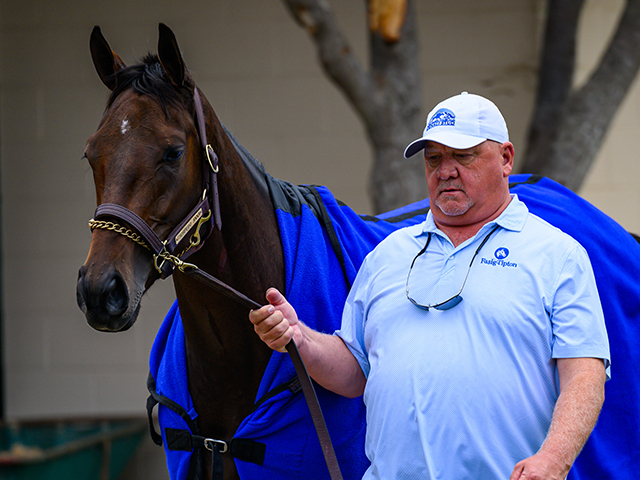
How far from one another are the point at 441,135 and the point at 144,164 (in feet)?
2.13

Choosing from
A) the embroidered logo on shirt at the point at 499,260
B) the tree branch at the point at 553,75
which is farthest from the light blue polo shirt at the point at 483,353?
the tree branch at the point at 553,75

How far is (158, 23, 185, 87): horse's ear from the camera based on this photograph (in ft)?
5.10

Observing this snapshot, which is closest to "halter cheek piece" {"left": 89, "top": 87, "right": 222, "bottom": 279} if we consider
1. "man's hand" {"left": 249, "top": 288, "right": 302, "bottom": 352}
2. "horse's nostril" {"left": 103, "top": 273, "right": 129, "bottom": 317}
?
"horse's nostril" {"left": 103, "top": 273, "right": 129, "bottom": 317}

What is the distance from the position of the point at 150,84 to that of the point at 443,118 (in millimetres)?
673

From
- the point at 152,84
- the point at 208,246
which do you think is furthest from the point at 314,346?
the point at 152,84

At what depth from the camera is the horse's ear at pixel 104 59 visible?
1706 millimetres

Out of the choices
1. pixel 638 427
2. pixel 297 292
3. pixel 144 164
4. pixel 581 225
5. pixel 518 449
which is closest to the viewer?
pixel 518 449

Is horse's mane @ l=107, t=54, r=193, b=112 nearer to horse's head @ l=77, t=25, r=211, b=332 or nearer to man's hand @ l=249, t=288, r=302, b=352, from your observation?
horse's head @ l=77, t=25, r=211, b=332

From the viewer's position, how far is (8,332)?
4.54 metres

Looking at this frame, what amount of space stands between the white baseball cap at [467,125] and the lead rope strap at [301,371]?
21.7 inches

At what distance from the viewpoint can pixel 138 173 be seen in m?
1.46

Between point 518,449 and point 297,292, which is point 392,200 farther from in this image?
point 518,449

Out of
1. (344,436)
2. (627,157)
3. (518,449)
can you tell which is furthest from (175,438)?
(627,157)

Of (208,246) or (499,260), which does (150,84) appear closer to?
(208,246)
